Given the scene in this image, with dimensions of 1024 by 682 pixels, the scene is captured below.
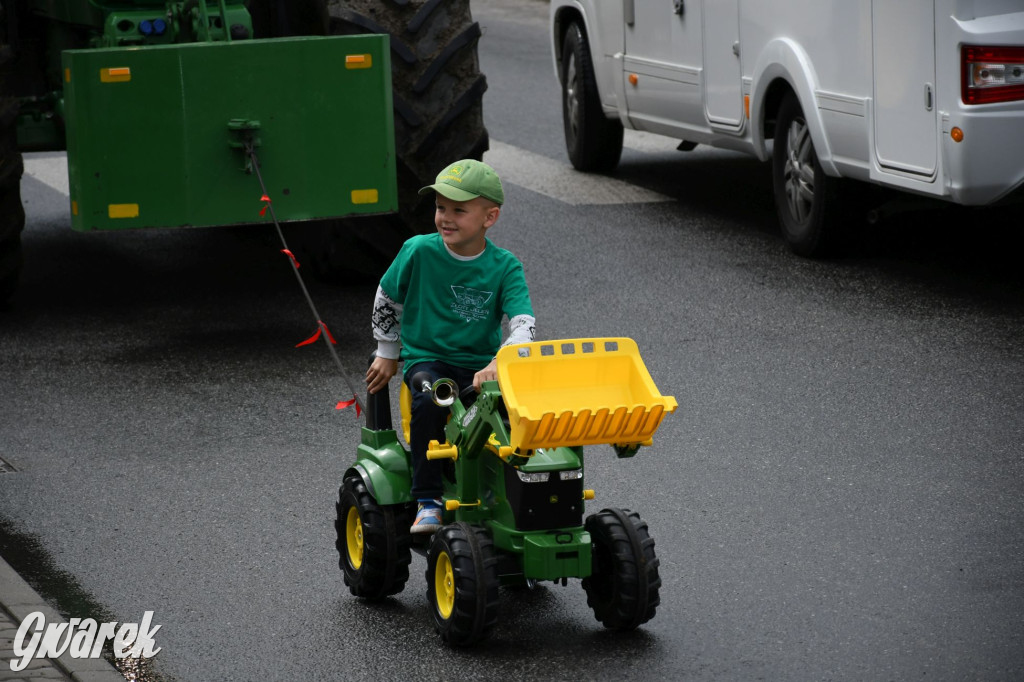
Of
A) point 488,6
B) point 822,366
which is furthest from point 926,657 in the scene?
point 488,6

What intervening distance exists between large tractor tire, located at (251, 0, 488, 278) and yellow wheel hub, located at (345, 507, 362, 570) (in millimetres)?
3867

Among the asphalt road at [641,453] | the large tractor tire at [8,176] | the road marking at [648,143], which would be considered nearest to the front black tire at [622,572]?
the asphalt road at [641,453]

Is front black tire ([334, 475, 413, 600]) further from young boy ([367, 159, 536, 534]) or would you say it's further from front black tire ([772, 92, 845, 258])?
front black tire ([772, 92, 845, 258])

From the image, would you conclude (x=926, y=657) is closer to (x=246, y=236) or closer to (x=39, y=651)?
(x=39, y=651)

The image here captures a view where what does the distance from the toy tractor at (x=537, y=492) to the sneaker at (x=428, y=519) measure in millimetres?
37

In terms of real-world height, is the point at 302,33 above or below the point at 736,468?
above

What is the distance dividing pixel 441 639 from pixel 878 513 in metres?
1.86

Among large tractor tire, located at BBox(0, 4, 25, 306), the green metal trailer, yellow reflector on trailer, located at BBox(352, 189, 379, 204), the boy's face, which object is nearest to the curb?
the boy's face

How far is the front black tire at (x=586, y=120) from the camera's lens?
42.9 ft

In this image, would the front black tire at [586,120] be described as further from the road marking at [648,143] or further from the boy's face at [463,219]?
the boy's face at [463,219]

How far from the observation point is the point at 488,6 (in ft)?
79.7

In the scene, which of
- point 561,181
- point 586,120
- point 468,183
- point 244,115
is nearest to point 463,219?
point 468,183

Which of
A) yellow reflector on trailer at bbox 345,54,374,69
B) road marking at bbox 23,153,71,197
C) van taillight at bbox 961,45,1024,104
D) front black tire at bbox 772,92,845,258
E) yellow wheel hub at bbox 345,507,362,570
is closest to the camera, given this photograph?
yellow wheel hub at bbox 345,507,362,570

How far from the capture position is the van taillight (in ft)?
27.0
